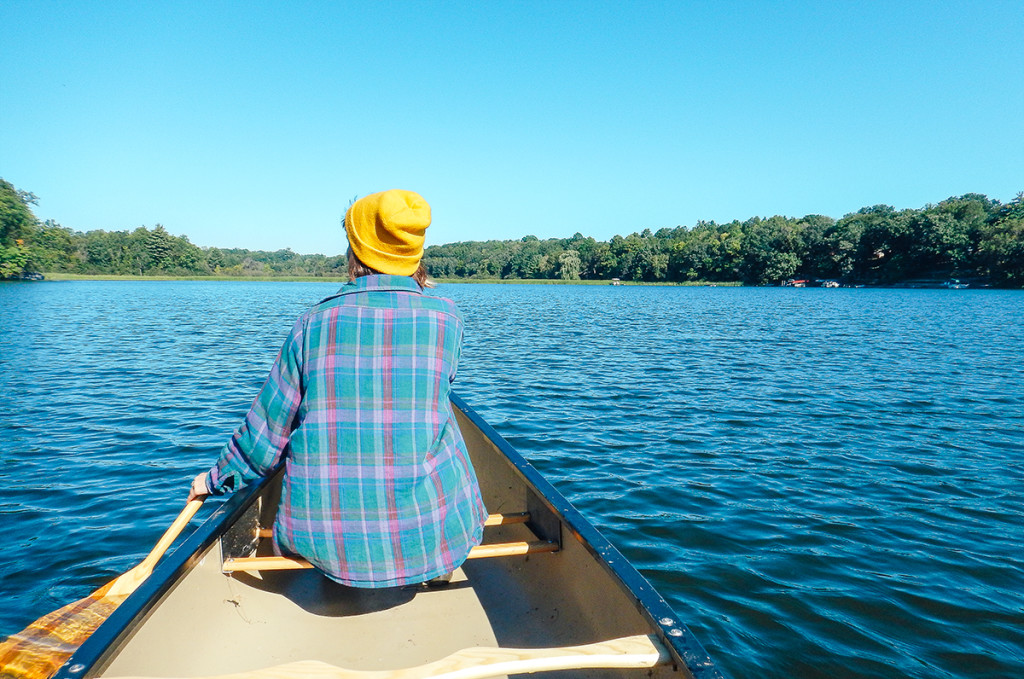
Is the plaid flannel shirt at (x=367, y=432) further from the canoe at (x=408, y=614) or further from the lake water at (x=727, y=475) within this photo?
the lake water at (x=727, y=475)

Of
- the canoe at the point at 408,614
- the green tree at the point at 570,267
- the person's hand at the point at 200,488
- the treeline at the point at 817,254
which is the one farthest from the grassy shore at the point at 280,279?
the person's hand at the point at 200,488

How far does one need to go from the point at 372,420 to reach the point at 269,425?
0.42m

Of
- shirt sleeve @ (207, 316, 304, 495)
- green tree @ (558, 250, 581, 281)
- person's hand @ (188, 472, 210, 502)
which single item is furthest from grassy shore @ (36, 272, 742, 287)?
shirt sleeve @ (207, 316, 304, 495)

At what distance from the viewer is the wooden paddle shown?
2.58 metres

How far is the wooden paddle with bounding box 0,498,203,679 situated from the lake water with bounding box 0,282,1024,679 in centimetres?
92

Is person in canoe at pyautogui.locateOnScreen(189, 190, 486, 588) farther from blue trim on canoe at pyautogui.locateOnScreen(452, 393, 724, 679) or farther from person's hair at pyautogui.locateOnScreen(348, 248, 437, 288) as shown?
blue trim on canoe at pyautogui.locateOnScreen(452, 393, 724, 679)

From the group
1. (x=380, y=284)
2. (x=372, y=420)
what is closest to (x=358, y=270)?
(x=380, y=284)

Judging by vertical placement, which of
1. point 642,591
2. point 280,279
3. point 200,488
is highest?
point 280,279

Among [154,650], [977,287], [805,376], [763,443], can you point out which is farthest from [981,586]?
[977,287]

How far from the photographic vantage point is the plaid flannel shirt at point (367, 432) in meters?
2.03

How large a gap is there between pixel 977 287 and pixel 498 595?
72238mm

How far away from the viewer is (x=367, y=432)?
80.5 inches

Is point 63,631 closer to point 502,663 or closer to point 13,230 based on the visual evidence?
point 502,663

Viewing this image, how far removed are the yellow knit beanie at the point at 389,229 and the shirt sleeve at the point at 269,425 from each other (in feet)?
1.10
